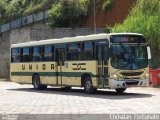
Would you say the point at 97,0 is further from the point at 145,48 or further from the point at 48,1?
the point at 145,48

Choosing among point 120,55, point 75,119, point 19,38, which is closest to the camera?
point 75,119

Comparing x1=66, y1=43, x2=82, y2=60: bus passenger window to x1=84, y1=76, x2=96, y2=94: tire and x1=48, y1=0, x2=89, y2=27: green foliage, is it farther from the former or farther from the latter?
x1=48, y1=0, x2=89, y2=27: green foliage

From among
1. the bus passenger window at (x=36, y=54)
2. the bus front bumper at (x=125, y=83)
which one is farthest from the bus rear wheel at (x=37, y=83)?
the bus front bumper at (x=125, y=83)

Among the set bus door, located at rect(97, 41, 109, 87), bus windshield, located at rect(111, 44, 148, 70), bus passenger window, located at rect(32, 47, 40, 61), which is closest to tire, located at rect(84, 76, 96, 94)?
bus door, located at rect(97, 41, 109, 87)

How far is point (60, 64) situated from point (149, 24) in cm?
1274

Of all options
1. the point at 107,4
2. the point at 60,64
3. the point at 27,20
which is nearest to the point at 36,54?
the point at 60,64

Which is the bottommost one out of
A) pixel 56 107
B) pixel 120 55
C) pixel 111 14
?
pixel 56 107

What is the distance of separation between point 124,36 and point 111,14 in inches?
1368

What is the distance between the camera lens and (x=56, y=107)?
19484 millimetres

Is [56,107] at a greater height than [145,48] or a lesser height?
lesser

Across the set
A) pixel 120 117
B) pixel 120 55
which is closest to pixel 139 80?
pixel 120 55

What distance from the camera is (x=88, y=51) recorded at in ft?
89.9

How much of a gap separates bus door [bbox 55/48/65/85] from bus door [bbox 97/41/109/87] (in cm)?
400

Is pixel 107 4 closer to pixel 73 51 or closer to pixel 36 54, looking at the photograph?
pixel 36 54
